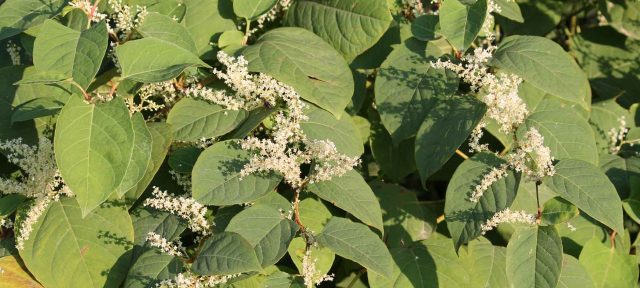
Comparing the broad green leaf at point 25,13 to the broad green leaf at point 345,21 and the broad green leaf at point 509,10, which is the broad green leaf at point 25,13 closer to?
the broad green leaf at point 345,21

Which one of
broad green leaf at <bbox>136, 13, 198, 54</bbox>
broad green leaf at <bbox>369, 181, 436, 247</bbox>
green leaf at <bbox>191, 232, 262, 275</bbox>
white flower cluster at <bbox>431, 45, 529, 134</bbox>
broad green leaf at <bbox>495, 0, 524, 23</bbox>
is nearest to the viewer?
green leaf at <bbox>191, 232, 262, 275</bbox>

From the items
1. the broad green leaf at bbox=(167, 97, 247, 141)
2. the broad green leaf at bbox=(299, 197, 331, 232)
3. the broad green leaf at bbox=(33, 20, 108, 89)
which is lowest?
the broad green leaf at bbox=(299, 197, 331, 232)

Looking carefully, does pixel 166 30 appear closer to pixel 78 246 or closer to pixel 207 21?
pixel 207 21

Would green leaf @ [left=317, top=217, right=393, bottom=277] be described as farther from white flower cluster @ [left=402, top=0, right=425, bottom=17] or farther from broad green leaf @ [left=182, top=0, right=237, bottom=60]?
white flower cluster @ [left=402, top=0, right=425, bottom=17]

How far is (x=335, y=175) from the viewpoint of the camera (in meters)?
2.08

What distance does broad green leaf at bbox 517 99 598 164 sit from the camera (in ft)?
→ 7.29

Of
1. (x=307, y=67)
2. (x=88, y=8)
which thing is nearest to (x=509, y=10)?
(x=307, y=67)

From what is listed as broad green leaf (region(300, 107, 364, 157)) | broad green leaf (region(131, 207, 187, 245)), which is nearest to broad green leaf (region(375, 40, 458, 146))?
broad green leaf (region(300, 107, 364, 157))

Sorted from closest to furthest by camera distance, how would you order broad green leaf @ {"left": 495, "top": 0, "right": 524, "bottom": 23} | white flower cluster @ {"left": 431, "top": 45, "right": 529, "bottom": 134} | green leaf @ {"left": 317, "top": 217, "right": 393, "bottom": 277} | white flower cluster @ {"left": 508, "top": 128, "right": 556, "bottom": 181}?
green leaf @ {"left": 317, "top": 217, "right": 393, "bottom": 277}, white flower cluster @ {"left": 508, "top": 128, "right": 556, "bottom": 181}, white flower cluster @ {"left": 431, "top": 45, "right": 529, "bottom": 134}, broad green leaf @ {"left": 495, "top": 0, "right": 524, "bottom": 23}

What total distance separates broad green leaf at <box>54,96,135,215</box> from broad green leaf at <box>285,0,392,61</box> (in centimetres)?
82

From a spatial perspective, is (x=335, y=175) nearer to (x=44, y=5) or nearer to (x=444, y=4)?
(x=444, y=4)

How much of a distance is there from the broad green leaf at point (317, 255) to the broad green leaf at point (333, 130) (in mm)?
295

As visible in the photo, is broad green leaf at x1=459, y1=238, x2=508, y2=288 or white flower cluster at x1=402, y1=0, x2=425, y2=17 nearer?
broad green leaf at x1=459, y1=238, x2=508, y2=288

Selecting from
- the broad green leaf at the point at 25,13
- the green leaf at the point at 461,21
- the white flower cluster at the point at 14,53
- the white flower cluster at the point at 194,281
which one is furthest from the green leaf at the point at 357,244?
the white flower cluster at the point at 14,53
